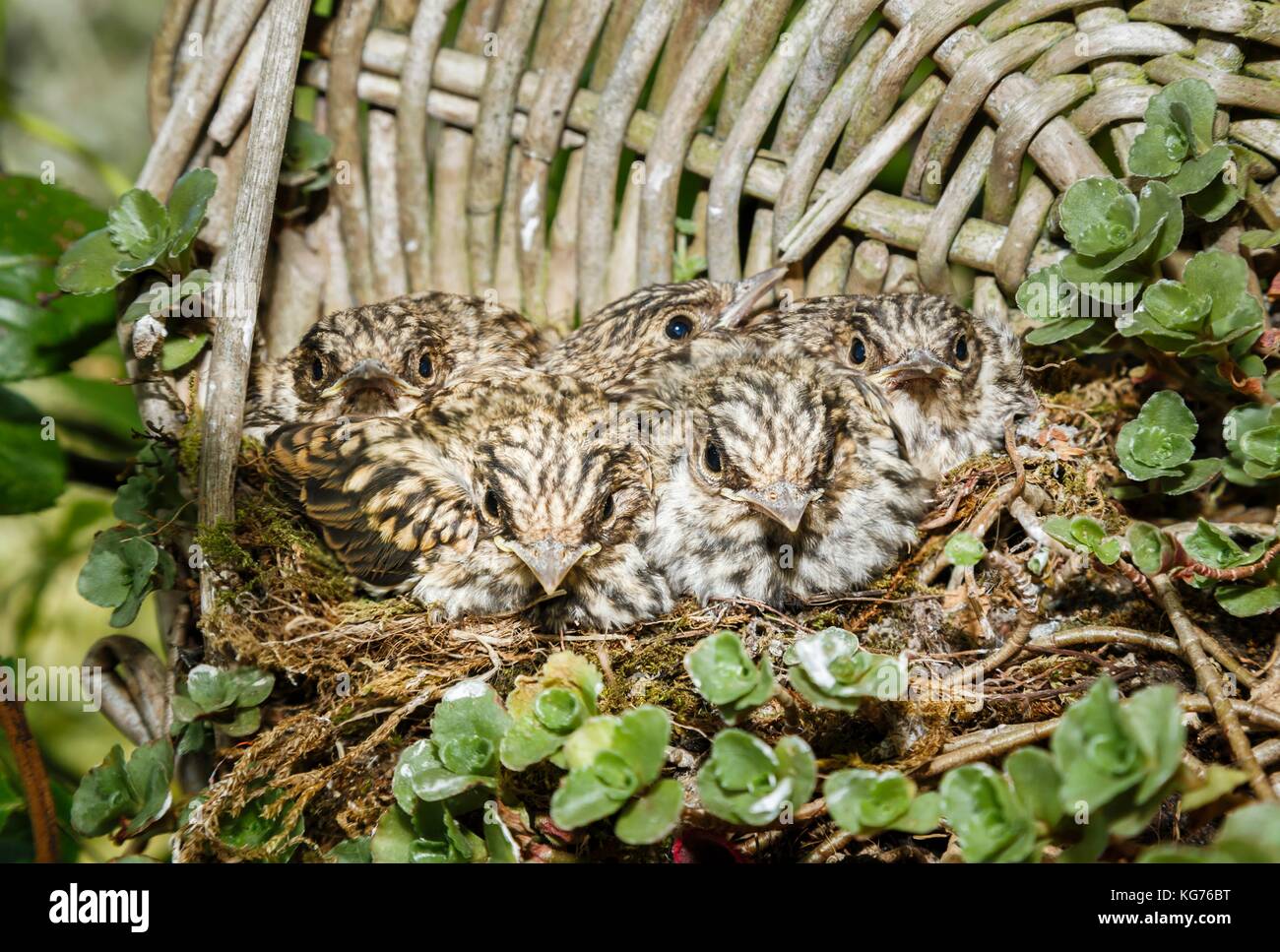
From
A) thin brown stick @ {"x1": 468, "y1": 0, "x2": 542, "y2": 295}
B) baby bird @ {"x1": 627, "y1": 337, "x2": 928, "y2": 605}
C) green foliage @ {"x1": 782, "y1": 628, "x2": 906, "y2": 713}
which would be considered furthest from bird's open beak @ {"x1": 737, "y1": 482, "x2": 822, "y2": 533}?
thin brown stick @ {"x1": 468, "y1": 0, "x2": 542, "y2": 295}

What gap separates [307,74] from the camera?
3.36 m

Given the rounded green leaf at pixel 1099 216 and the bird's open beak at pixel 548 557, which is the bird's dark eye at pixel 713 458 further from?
the rounded green leaf at pixel 1099 216

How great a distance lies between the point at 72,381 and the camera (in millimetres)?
3436

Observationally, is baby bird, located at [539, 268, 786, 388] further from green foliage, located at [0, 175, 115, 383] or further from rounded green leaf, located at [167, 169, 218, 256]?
green foliage, located at [0, 175, 115, 383]

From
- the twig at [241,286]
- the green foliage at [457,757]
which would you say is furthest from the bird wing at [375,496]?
the green foliage at [457,757]

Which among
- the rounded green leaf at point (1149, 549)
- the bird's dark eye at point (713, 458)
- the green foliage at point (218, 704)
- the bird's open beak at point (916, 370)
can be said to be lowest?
the green foliage at point (218, 704)

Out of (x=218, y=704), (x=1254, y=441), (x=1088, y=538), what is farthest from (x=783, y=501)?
(x=218, y=704)

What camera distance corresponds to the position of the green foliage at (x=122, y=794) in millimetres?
2379

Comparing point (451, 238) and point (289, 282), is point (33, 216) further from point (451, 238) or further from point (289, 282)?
point (451, 238)

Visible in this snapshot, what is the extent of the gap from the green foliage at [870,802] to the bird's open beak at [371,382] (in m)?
1.88

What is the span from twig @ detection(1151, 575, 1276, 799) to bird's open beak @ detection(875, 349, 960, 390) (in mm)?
813

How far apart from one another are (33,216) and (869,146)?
260 cm

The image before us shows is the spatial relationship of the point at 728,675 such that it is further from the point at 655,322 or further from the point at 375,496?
the point at 655,322
